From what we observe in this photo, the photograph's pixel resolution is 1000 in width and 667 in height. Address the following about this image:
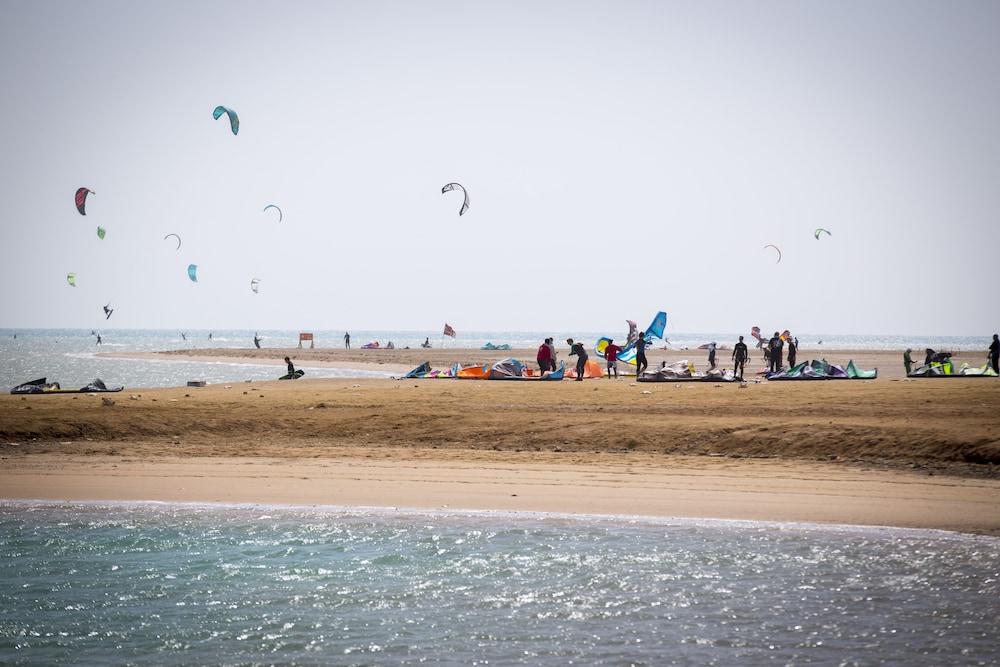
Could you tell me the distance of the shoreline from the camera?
1296 cm

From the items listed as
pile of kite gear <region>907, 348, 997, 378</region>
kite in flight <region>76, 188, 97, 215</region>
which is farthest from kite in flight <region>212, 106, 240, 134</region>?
pile of kite gear <region>907, 348, 997, 378</region>

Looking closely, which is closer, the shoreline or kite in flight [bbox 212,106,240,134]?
the shoreline

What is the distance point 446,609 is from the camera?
9.67 m

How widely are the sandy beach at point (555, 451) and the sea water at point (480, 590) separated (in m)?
0.84

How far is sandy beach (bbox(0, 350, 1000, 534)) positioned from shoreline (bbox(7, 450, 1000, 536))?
43 millimetres

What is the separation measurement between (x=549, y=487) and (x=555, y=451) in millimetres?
3097

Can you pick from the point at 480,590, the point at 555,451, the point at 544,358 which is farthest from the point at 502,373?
the point at 480,590

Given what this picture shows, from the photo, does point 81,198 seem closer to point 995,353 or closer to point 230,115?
point 230,115

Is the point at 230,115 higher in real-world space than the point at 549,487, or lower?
higher

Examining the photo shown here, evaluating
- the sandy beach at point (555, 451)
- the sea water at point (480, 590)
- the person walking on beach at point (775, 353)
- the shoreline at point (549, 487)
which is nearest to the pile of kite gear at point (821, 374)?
the person walking on beach at point (775, 353)

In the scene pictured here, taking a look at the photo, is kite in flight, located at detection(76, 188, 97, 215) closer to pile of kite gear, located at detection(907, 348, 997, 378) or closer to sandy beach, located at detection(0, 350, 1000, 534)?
sandy beach, located at detection(0, 350, 1000, 534)

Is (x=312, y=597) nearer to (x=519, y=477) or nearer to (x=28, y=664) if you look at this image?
(x=28, y=664)

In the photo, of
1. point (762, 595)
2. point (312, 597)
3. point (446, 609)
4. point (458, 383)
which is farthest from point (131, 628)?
point (458, 383)

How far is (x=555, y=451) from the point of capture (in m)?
17.8
